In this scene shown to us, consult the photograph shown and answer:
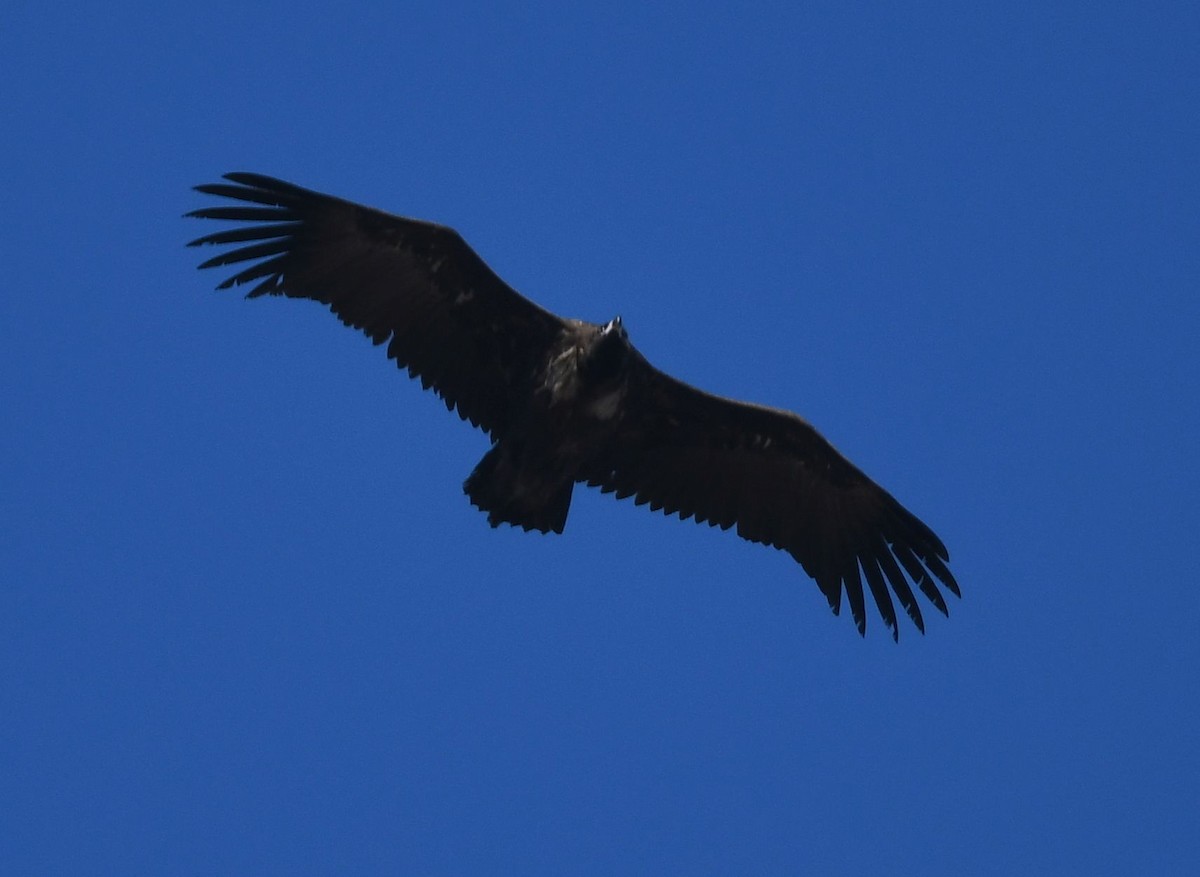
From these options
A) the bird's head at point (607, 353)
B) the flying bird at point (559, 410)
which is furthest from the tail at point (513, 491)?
the bird's head at point (607, 353)

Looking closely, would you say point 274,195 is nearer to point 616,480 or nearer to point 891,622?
point 616,480

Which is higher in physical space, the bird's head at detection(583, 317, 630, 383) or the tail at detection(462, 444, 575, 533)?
the bird's head at detection(583, 317, 630, 383)

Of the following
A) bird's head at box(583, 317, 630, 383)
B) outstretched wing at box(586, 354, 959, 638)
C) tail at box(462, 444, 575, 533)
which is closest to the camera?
bird's head at box(583, 317, 630, 383)

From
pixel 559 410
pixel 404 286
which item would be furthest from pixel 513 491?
pixel 404 286

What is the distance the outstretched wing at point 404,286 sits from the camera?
17.2 m

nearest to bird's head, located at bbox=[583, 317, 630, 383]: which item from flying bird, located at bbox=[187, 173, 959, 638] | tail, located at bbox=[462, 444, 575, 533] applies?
flying bird, located at bbox=[187, 173, 959, 638]

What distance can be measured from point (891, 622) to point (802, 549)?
119cm

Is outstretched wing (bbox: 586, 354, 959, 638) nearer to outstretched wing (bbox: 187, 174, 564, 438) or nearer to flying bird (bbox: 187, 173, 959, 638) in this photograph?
flying bird (bbox: 187, 173, 959, 638)

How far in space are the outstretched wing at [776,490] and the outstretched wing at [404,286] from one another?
1386mm

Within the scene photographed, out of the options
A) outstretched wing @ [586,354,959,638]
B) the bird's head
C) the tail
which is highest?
outstretched wing @ [586,354,959,638]

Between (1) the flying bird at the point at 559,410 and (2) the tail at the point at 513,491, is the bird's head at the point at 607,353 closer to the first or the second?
(1) the flying bird at the point at 559,410

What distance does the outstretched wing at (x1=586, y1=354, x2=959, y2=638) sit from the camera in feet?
59.9

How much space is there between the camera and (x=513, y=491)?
17203 mm

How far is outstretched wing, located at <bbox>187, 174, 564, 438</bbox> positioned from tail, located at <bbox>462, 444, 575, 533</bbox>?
0.66 metres
